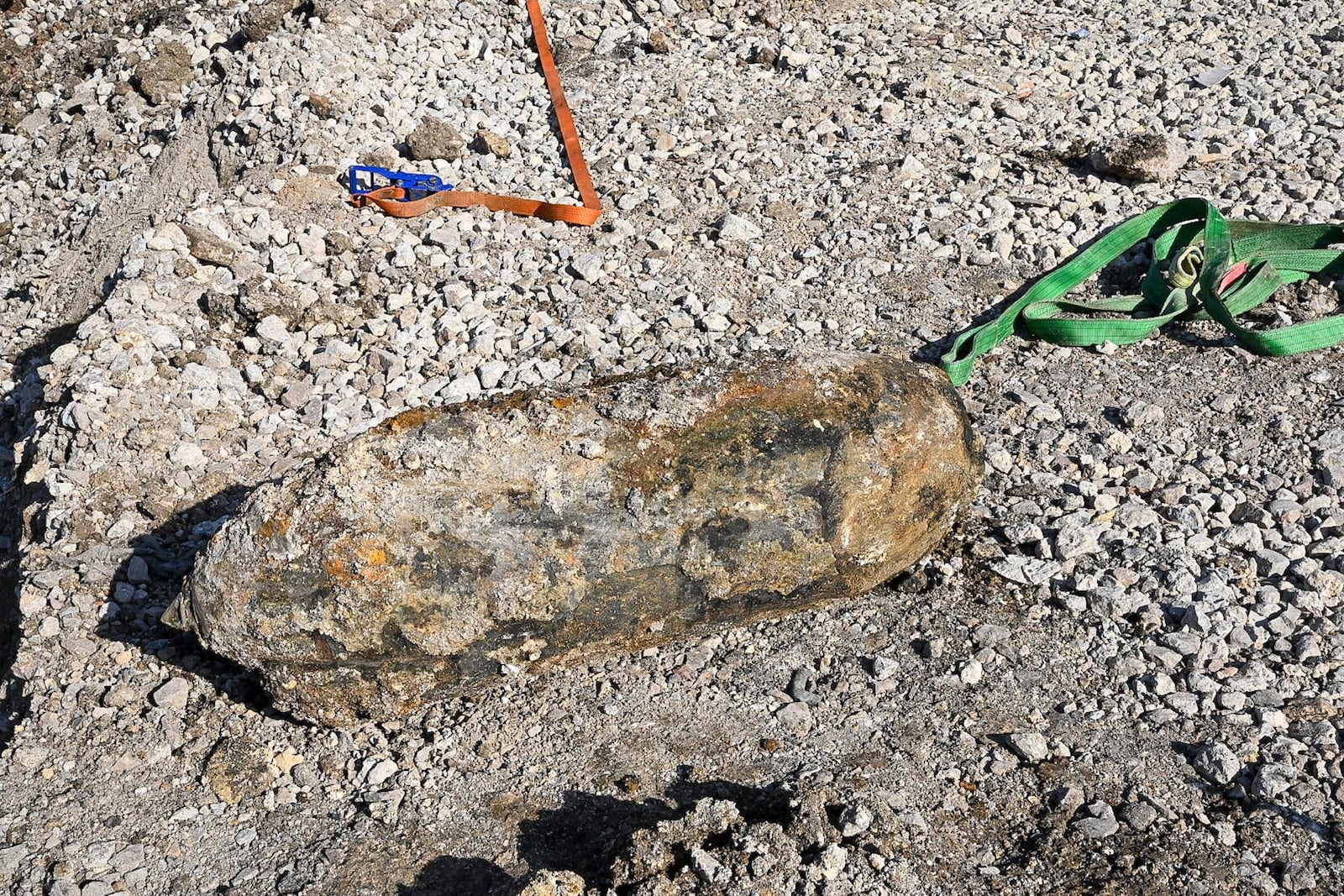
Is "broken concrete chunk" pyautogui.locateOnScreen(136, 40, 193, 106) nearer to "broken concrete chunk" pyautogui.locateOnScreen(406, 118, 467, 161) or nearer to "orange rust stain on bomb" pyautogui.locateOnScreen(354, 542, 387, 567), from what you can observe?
"broken concrete chunk" pyautogui.locateOnScreen(406, 118, 467, 161)

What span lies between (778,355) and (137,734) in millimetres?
2288

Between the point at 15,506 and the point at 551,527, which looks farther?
the point at 15,506

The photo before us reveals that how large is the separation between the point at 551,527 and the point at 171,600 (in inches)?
64.4

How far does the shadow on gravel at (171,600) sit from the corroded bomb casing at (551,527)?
37 cm

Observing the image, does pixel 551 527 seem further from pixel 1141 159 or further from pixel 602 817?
pixel 1141 159

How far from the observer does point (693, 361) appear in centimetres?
477

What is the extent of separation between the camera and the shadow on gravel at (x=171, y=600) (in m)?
3.67

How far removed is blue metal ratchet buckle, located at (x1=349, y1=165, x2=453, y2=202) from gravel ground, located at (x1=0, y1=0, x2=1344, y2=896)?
121 millimetres

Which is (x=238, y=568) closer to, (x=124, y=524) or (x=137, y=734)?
(x=137, y=734)

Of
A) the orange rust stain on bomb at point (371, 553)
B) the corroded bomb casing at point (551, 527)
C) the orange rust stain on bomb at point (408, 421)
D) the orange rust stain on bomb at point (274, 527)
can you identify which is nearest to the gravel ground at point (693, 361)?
the corroded bomb casing at point (551, 527)

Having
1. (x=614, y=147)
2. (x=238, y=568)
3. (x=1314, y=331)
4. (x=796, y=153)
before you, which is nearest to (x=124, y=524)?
(x=238, y=568)

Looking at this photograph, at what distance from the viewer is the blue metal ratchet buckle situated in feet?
19.8

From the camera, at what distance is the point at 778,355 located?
3617 mm

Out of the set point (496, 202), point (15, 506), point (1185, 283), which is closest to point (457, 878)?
point (15, 506)
